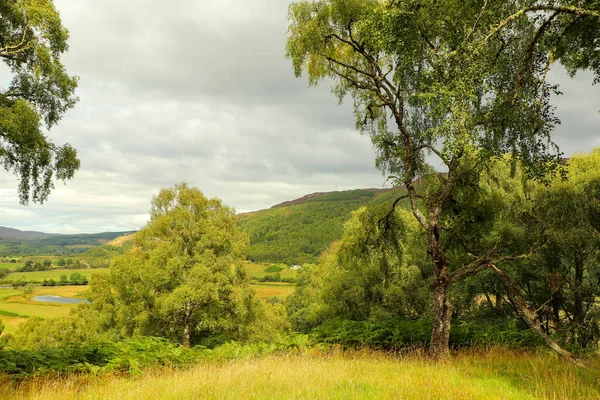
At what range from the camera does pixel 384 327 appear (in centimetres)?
1301

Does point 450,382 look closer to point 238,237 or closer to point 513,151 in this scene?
point 513,151

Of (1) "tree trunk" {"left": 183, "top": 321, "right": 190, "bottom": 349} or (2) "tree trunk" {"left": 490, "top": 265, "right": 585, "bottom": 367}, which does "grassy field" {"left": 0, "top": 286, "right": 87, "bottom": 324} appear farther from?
(2) "tree trunk" {"left": 490, "top": 265, "right": 585, "bottom": 367}

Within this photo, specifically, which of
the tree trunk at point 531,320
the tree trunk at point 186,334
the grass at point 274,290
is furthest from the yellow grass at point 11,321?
the tree trunk at point 531,320

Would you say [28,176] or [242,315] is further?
[242,315]

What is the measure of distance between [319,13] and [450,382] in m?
11.3

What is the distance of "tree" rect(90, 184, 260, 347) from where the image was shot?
73.2 feet

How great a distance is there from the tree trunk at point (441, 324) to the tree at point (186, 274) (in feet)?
50.8

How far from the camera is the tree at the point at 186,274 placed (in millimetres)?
22312

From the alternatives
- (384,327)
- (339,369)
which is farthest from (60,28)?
(384,327)

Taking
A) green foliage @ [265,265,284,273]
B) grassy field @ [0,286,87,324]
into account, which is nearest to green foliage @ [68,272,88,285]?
grassy field @ [0,286,87,324]

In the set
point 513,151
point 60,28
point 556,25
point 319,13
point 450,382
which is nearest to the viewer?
point 450,382

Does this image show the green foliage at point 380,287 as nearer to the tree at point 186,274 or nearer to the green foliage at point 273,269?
the tree at point 186,274

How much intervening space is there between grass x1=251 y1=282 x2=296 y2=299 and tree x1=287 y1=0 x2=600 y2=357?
82851 millimetres

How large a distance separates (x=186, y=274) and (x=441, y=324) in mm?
17795
